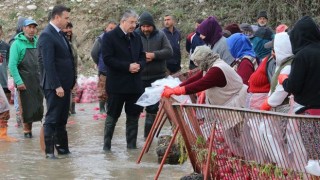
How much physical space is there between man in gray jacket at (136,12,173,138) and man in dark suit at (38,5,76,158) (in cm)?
195

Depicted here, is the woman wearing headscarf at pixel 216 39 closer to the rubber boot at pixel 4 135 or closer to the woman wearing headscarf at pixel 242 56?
the woman wearing headscarf at pixel 242 56

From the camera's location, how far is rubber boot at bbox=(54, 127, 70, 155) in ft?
36.5

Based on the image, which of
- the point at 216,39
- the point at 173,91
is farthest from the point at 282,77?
the point at 216,39

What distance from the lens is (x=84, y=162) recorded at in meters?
10.7

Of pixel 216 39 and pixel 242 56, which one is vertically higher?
pixel 216 39

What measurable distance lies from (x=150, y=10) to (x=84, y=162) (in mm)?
13818

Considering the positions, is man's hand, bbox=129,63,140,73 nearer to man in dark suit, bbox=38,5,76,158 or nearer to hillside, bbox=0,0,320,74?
man in dark suit, bbox=38,5,76,158

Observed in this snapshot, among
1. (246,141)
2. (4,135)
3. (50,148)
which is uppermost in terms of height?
(246,141)

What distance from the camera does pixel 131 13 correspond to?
1134 centimetres

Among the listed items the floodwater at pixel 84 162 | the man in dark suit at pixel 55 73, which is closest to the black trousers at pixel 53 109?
the man in dark suit at pixel 55 73

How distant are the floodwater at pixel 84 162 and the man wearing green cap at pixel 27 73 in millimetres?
380

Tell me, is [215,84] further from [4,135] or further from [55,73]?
[4,135]

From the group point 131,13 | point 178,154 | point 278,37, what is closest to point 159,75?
point 131,13

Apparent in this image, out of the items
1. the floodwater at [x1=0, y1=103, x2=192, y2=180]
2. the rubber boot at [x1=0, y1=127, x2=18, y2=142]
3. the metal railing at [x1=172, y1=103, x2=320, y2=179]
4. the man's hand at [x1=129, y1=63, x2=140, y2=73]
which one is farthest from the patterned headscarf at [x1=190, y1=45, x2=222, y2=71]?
the rubber boot at [x1=0, y1=127, x2=18, y2=142]
